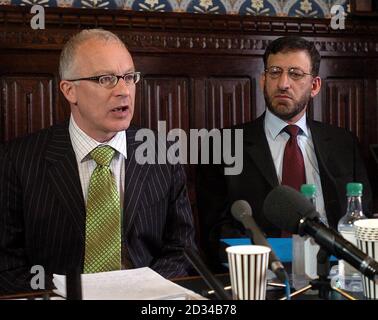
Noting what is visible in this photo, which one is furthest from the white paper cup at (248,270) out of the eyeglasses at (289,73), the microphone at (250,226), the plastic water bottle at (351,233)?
the eyeglasses at (289,73)

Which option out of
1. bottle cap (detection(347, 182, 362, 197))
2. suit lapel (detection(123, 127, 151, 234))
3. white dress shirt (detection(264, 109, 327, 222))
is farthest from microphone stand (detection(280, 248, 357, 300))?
white dress shirt (detection(264, 109, 327, 222))

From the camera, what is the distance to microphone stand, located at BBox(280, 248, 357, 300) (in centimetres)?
107

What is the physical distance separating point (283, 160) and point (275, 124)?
15 cm

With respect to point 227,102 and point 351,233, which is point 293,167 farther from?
point 351,233

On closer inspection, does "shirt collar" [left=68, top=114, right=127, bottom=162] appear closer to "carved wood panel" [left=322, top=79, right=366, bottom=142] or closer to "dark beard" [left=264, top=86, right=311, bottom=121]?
"dark beard" [left=264, top=86, right=311, bottom=121]

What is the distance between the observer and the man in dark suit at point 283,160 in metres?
2.14

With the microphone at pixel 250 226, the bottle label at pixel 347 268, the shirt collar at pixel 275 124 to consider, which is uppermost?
the shirt collar at pixel 275 124

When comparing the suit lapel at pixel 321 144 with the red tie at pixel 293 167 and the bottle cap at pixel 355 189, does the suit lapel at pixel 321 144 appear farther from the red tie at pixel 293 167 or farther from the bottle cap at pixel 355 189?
the bottle cap at pixel 355 189

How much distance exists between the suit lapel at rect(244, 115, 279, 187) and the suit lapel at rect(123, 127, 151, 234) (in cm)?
54

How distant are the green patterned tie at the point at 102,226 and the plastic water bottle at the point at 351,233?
0.62 meters

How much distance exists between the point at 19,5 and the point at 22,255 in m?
1.20

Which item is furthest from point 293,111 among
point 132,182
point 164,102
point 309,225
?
point 309,225

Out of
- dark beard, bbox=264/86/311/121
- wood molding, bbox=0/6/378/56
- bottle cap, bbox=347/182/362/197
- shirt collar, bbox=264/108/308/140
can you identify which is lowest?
bottle cap, bbox=347/182/362/197

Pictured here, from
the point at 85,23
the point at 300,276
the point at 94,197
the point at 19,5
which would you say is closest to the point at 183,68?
the point at 85,23
